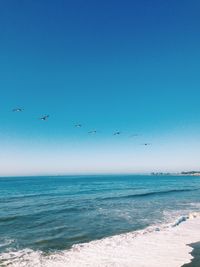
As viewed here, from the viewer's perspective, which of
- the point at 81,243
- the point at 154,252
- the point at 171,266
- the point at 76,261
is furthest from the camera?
the point at 81,243

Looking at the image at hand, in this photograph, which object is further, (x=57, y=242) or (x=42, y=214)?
(x=42, y=214)

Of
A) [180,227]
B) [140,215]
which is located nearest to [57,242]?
[180,227]

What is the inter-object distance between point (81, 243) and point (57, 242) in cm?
195

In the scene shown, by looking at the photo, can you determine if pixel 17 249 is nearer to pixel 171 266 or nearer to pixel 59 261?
pixel 59 261

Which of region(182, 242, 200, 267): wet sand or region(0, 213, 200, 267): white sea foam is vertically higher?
region(182, 242, 200, 267): wet sand

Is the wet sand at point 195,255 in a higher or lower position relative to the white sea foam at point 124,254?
higher

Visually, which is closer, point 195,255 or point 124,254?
point 195,255

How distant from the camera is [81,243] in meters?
22.9

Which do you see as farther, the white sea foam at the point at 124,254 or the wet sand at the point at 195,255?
the white sea foam at the point at 124,254

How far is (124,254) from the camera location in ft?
63.5

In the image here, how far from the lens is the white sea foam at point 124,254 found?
17516mm

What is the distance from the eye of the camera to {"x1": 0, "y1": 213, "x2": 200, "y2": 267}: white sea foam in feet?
57.5

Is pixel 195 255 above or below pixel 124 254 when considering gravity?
above

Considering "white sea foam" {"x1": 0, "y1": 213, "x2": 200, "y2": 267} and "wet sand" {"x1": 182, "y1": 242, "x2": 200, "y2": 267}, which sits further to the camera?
"white sea foam" {"x1": 0, "y1": 213, "x2": 200, "y2": 267}
